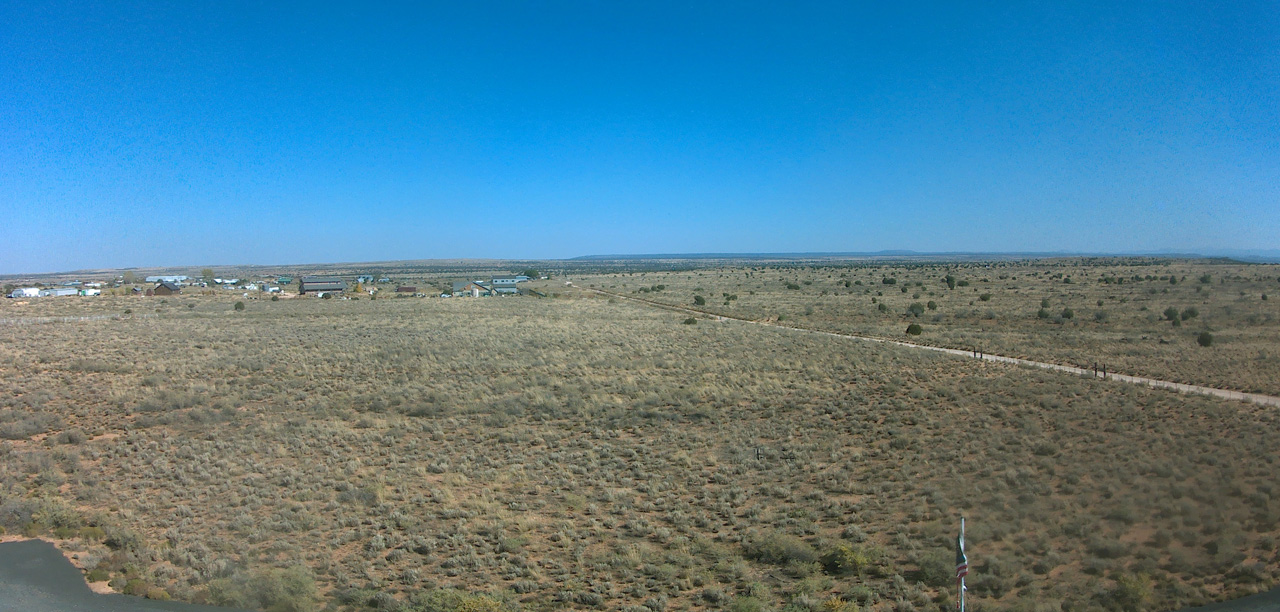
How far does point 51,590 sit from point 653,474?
418 inches

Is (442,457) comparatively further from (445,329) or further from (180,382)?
(445,329)

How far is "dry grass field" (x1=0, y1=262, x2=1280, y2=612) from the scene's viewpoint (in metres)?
9.31

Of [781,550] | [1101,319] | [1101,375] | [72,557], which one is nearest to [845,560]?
[781,550]

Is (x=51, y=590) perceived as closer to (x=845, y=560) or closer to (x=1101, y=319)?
(x=845, y=560)

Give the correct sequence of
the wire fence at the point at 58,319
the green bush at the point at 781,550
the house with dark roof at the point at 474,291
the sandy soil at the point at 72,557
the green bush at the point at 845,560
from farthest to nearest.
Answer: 1. the house with dark roof at the point at 474,291
2. the wire fence at the point at 58,319
3. the green bush at the point at 781,550
4. the green bush at the point at 845,560
5. the sandy soil at the point at 72,557

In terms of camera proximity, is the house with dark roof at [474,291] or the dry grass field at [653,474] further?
the house with dark roof at [474,291]

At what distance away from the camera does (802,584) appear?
31.0 ft

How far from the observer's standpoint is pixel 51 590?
30.9ft

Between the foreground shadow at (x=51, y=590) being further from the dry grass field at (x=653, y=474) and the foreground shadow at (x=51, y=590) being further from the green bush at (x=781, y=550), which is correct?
the green bush at (x=781, y=550)

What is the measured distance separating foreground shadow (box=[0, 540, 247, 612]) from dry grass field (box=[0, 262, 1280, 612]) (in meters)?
0.32

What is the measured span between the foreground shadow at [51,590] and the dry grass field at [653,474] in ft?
1.04

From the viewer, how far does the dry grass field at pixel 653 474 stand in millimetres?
9312

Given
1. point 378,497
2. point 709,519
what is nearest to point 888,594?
point 709,519

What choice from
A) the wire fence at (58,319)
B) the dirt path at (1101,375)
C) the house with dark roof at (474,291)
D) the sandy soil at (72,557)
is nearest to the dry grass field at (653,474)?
the sandy soil at (72,557)
